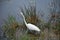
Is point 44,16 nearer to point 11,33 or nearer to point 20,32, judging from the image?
point 20,32

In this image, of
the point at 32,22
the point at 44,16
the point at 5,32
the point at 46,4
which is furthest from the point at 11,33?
the point at 46,4

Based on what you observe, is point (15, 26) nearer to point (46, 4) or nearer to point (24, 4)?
point (24, 4)

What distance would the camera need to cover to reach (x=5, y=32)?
1.78m

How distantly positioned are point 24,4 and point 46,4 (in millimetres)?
285

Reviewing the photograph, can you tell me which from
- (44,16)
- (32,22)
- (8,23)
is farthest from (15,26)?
(44,16)

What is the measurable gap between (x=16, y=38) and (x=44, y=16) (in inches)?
18.2

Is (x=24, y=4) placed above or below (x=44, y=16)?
above

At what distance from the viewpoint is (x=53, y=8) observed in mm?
1757

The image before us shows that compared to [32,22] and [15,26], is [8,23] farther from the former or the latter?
[32,22]

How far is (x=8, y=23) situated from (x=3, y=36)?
18cm

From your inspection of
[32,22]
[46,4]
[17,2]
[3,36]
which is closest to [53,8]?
[46,4]

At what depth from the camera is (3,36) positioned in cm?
179

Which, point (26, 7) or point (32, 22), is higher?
point (26, 7)

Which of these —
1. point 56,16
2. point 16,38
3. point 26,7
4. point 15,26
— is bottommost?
point 16,38
